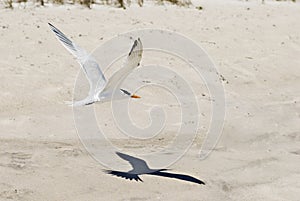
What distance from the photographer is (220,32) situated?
10438 millimetres

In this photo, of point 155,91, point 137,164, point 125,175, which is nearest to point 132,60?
point 125,175

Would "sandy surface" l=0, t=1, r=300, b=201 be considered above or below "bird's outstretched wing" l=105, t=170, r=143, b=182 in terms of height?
above

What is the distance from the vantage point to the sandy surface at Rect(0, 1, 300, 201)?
19.3ft

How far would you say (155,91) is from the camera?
8.24m

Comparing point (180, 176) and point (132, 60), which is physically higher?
point (132, 60)

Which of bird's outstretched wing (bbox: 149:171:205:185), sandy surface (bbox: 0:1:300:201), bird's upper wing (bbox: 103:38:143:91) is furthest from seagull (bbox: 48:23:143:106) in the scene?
bird's outstretched wing (bbox: 149:171:205:185)

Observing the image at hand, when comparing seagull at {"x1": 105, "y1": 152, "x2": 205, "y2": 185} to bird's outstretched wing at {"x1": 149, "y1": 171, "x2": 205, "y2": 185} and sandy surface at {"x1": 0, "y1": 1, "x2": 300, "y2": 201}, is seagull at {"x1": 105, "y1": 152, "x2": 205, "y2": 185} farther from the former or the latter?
sandy surface at {"x1": 0, "y1": 1, "x2": 300, "y2": 201}

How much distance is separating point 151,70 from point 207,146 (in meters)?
2.02

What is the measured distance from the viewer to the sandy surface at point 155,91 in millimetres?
5895

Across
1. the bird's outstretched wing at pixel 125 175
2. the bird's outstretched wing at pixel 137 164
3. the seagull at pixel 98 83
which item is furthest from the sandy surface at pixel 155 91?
the seagull at pixel 98 83

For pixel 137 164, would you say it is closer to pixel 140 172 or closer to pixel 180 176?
pixel 140 172

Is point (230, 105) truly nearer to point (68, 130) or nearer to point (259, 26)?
point (68, 130)

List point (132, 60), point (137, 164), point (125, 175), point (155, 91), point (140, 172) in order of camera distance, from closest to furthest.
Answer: point (132, 60), point (125, 175), point (140, 172), point (137, 164), point (155, 91)

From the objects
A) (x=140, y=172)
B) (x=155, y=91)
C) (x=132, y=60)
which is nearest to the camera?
(x=132, y=60)
